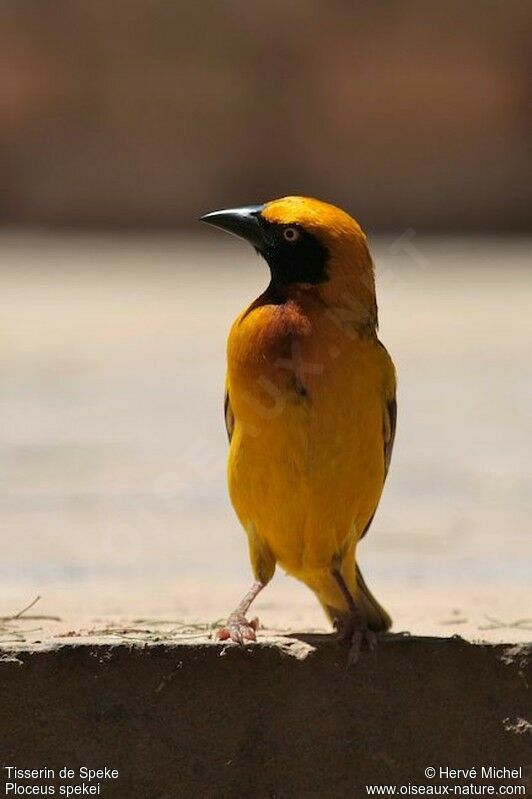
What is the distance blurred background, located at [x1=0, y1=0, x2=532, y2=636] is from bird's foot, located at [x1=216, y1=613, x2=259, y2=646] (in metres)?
1.52

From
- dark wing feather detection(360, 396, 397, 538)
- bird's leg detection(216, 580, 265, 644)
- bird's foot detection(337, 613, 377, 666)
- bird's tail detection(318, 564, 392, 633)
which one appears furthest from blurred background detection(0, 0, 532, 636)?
bird's foot detection(337, 613, 377, 666)

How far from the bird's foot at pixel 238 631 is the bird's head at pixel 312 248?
2.97ft

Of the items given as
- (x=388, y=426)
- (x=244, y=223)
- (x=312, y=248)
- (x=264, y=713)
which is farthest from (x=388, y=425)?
(x=264, y=713)

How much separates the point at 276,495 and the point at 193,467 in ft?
16.4

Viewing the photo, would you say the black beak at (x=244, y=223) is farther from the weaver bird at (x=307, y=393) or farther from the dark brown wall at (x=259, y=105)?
the dark brown wall at (x=259, y=105)

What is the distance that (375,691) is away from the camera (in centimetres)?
435

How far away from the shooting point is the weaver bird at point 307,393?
175 inches

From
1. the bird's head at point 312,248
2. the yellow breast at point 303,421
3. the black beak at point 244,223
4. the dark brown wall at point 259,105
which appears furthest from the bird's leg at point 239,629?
the dark brown wall at point 259,105

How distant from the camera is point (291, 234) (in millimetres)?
4574

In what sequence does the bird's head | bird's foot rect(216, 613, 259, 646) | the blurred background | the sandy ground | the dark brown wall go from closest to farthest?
bird's foot rect(216, 613, 259, 646) < the bird's head < the sandy ground < the blurred background < the dark brown wall

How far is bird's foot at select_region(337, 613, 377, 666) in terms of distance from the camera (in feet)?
14.3

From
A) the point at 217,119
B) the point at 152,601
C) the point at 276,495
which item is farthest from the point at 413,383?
the point at 217,119

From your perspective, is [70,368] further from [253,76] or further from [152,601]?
[253,76]

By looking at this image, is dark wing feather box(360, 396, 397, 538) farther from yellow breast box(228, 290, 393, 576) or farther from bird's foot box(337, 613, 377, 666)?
bird's foot box(337, 613, 377, 666)
